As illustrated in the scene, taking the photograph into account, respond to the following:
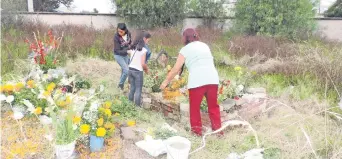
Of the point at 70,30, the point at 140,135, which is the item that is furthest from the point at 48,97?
the point at 70,30

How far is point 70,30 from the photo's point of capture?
10578 millimetres

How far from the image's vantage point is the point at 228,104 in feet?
16.0

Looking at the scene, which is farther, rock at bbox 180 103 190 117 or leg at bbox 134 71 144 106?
leg at bbox 134 71 144 106

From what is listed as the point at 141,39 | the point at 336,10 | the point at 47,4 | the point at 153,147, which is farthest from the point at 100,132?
the point at 47,4

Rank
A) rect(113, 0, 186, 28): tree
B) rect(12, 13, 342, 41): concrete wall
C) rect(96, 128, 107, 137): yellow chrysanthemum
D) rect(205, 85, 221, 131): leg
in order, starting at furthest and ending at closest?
rect(12, 13, 342, 41): concrete wall < rect(113, 0, 186, 28): tree < rect(205, 85, 221, 131): leg < rect(96, 128, 107, 137): yellow chrysanthemum

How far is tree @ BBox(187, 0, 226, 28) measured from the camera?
46.9ft

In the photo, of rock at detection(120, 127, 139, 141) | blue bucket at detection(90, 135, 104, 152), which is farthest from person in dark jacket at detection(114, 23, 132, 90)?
blue bucket at detection(90, 135, 104, 152)

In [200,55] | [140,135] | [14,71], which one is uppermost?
[200,55]

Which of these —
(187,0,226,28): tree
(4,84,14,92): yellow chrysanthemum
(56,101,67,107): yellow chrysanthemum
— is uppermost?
(187,0,226,28): tree

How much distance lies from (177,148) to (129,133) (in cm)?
81

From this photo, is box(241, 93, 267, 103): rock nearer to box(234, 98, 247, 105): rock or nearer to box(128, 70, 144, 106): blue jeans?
box(234, 98, 247, 105): rock

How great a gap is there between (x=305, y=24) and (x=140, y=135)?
387 inches

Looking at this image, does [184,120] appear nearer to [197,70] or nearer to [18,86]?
[197,70]

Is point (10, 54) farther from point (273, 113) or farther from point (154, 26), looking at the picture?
point (154, 26)
